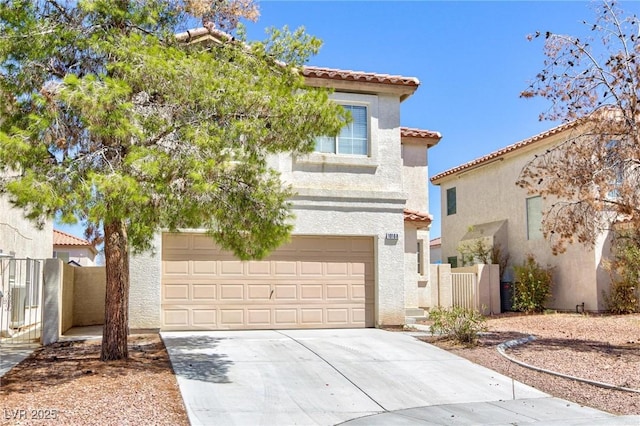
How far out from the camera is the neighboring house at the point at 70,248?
35.0 meters

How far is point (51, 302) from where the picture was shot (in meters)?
13.2

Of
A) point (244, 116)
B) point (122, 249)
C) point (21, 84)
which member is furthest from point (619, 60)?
point (21, 84)

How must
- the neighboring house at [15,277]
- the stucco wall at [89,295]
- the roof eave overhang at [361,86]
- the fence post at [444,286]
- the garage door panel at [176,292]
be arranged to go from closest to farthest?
1. the neighboring house at [15,277]
2. the garage door panel at [176,292]
3. the roof eave overhang at [361,86]
4. the stucco wall at [89,295]
5. the fence post at [444,286]

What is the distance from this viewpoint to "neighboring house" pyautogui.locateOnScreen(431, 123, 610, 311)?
2192 centimetres

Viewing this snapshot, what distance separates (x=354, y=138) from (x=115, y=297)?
25.5 ft

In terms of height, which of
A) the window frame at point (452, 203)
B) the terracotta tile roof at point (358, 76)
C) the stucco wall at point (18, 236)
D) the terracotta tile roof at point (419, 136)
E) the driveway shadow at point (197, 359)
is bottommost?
the driveway shadow at point (197, 359)

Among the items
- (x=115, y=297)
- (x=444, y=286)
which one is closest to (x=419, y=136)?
(x=444, y=286)

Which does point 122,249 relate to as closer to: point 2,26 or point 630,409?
point 2,26

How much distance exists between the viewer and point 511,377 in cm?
1103

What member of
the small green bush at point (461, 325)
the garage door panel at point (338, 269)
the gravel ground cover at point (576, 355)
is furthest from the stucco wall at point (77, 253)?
the small green bush at point (461, 325)

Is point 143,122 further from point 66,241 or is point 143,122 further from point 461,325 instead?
point 66,241

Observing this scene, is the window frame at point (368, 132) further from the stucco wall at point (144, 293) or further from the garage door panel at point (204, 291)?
the stucco wall at point (144, 293)

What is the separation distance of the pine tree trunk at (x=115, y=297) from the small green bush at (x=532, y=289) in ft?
50.5

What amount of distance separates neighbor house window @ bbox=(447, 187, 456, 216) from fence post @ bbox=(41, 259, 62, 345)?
20.3 m
